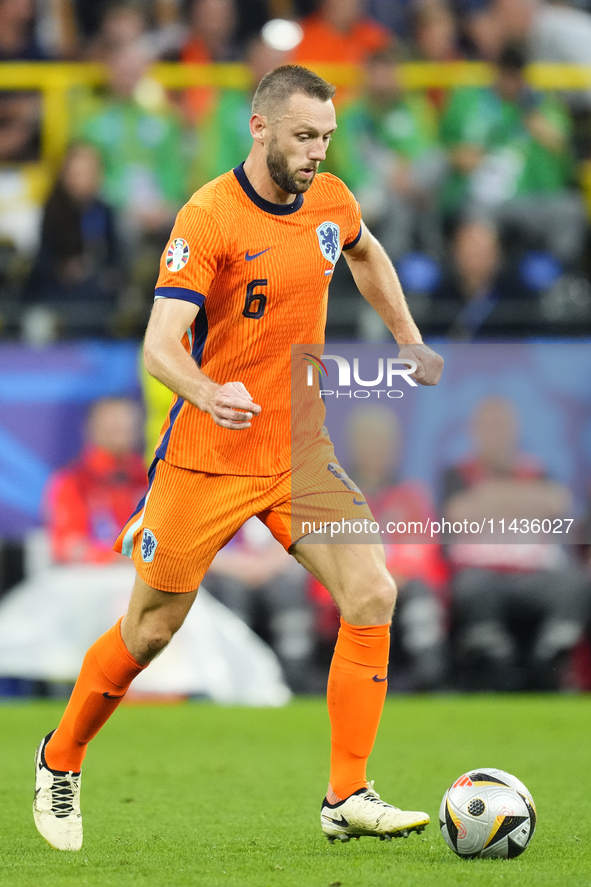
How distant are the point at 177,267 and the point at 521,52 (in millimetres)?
8004

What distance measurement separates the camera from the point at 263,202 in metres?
4.18

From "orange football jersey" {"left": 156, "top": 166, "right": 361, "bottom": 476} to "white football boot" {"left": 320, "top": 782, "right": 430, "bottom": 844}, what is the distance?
106 centimetres

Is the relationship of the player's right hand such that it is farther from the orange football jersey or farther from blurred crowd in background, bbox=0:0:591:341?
blurred crowd in background, bbox=0:0:591:341

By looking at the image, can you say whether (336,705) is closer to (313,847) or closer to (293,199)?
(313,847)

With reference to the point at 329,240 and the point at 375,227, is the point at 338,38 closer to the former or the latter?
the point at 375,227

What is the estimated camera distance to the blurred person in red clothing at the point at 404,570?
8.36 m

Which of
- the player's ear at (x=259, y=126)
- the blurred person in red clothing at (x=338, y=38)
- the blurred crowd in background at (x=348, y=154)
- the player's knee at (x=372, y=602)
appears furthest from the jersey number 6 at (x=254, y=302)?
the blurred person in red clothing at (x=338, y=38)

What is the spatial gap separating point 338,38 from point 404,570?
17.6 ft

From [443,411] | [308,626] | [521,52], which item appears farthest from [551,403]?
[521,52]

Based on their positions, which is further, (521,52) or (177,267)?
(521,52)

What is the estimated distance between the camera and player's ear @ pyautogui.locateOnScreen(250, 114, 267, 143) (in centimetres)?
413

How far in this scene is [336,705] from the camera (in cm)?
423

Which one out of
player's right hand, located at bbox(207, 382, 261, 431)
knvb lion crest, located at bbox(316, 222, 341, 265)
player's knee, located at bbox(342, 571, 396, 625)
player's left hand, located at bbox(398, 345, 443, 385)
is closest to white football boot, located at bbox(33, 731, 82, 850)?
player's knee, located at bbox(342, 571, 396, 625)

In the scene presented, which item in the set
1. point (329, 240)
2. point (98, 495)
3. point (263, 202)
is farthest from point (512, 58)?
point (263, 202)
